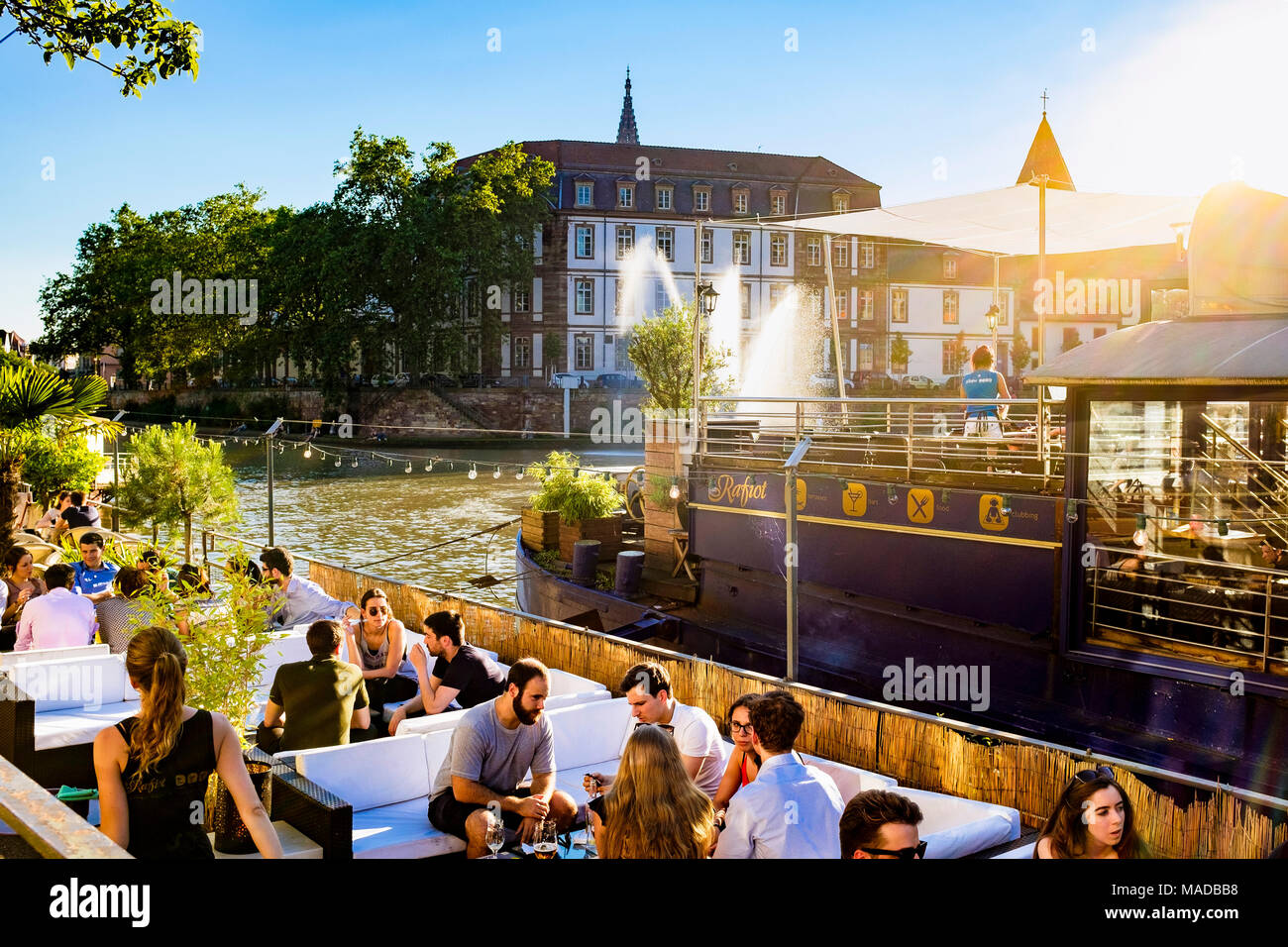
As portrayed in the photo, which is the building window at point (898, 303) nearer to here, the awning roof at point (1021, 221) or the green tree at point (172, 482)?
the awning roof at point (1021, 221)

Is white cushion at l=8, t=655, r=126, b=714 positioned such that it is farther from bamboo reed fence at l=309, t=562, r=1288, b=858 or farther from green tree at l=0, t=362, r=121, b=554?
green tree at l=0, t=362, r=121, b=554

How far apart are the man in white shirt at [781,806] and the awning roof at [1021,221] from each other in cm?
983

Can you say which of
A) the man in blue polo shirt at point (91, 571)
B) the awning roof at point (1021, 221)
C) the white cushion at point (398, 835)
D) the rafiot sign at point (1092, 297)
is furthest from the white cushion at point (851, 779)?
the rafiot sign at point (1092, 297)

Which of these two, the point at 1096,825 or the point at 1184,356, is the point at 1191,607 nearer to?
the point at 1184,356

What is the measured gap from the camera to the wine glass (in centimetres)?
482

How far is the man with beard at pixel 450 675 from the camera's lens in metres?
6.78

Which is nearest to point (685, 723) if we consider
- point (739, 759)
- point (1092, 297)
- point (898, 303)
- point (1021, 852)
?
point (739, 759)

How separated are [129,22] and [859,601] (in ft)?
26.4

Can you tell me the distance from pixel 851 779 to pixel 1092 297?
6145 cm

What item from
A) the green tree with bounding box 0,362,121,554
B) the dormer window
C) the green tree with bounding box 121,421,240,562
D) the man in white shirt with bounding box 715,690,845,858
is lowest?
the man in white shirt with bounding box 715,690,845,858

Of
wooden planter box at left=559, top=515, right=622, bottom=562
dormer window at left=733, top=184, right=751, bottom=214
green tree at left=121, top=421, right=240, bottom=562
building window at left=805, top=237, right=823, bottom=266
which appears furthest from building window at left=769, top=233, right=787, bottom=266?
green tree at left=121, top=421, right=240, bottom=562

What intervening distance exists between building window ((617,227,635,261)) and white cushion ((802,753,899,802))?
197 ft
